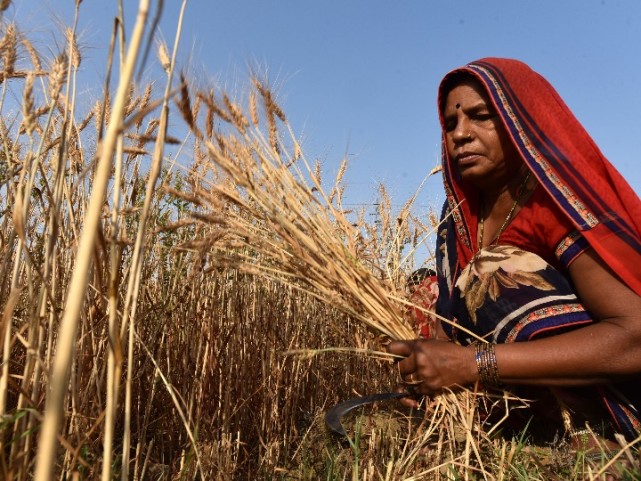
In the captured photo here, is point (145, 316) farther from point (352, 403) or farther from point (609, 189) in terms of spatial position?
point (609, 189)

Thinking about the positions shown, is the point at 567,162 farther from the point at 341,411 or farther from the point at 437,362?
the point at 341,411

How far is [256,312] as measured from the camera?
2172 millimetres

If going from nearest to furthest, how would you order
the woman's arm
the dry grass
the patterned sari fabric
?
the dry grass < the woman's arm < the patterned sari fabric

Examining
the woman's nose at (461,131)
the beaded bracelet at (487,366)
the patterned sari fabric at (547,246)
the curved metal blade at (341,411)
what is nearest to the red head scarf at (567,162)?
the patterned sari fabric at (547,246)

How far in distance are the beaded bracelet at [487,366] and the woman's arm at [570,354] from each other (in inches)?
0.5

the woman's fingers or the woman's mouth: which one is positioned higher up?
the woman's mouth

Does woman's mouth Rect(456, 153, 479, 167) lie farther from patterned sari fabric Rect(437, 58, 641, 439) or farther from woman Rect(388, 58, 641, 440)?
patterned sari fabric Rect(437, 58, 641, 439)

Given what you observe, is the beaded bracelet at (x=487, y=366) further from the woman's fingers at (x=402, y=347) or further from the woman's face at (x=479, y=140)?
the woman's face at (x=479, y=140)

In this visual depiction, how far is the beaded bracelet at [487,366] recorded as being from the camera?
1.43 metres

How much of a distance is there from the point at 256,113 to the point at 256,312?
0.94 m

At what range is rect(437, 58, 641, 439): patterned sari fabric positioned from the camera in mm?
1481

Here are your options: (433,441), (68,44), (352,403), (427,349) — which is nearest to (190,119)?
(68,44)

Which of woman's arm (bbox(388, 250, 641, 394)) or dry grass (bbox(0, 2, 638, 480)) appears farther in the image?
woman's arm (bbox(388, 250, 641, 394))

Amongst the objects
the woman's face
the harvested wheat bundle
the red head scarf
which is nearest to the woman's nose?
the woman's face
